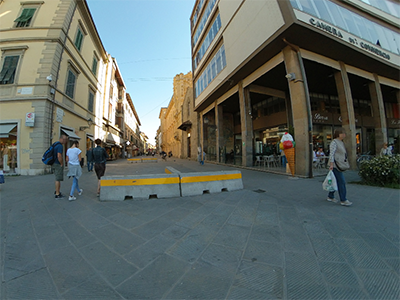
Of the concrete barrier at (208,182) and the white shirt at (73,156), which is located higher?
the white shirt at (73,156)

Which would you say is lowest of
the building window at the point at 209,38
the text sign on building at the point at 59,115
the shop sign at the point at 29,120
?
the shop sign at the point at 29,120

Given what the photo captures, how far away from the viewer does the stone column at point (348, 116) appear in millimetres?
10102

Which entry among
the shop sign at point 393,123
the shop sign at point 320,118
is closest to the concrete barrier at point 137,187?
the shop sign at point 320,118

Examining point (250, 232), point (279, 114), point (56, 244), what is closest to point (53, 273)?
point (56, 244)

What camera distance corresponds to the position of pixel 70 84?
12797 millimetres

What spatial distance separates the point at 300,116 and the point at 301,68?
8.57 feet

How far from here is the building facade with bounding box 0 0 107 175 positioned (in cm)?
977

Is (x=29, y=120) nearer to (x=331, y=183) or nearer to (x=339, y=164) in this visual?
(x=331, y=183)

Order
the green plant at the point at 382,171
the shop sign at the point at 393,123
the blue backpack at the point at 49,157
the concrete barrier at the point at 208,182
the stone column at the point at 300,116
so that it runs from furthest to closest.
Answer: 1. the shop sign at the point at 393,123
2. the stone column at the point at 300,116
3. the green plant at the point at 382,171
4. the concrete barrier at the point at 208,182
5. the blue backpack at the point at 49,157

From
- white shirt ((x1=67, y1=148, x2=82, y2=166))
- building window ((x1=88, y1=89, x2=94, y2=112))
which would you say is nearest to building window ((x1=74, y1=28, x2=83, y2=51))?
building window ((x1=88, y1=89, x2=94, y2=112))

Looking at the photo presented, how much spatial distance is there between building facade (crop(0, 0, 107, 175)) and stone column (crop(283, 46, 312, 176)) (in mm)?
14604

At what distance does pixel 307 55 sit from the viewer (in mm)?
9180

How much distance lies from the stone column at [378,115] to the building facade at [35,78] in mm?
23298

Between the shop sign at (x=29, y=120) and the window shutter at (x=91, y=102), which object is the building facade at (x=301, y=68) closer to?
the window shutter at (x=91, y=102)
